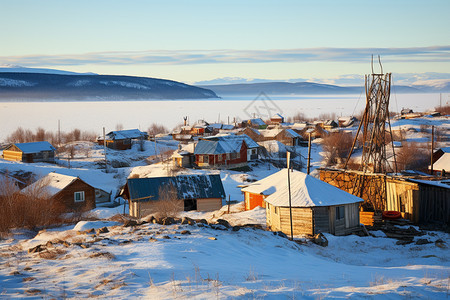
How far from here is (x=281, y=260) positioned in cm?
1553

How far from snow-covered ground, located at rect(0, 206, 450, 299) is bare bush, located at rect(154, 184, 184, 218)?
1393 cm

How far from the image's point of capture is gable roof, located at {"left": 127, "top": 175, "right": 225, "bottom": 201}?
36125 mm

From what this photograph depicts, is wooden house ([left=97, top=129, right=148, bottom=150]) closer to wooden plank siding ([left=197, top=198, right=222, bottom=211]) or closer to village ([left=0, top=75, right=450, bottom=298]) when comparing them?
village ([left=0, top=75, right=450, bottom=298])

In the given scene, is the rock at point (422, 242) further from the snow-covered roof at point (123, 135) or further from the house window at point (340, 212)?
the snow-covered roof at point (123, 135)

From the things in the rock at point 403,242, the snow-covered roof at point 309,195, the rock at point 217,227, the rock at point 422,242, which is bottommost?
the rock at point 403,242

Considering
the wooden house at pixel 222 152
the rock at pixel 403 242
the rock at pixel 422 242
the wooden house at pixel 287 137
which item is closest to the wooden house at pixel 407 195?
the rock at pixel 403 242

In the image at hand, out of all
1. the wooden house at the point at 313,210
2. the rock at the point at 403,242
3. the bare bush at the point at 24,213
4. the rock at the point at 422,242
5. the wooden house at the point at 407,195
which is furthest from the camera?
the bare bush at the point at 24,213

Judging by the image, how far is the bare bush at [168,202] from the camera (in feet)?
108

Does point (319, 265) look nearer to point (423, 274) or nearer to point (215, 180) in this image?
point (423, 274)

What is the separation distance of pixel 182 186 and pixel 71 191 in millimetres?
13712

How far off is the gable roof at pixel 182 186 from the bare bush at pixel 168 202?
384 mm

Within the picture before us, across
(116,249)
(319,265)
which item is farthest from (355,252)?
(116,249)

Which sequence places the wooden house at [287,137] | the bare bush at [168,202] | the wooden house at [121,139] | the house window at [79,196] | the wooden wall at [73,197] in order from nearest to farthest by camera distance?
the bare bush at [168,202] < the wooden wall at [73,197] < the house window at [79,196] < the wooden house at [121,139] < the wooden house at [287,137]

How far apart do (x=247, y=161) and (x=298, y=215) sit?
44301mm
